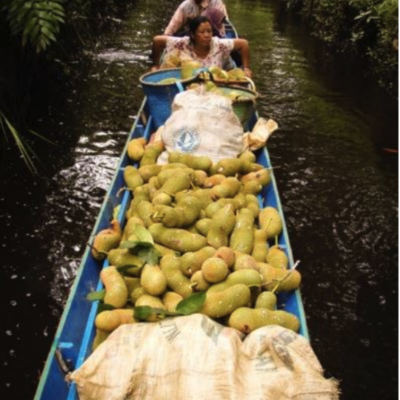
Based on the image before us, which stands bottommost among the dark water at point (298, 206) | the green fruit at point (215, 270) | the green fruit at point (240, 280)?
the dark water at point (298, 206)

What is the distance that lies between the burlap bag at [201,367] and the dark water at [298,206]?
165cm

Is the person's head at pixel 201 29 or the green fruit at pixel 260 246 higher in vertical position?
the person's head at pixel 201 29

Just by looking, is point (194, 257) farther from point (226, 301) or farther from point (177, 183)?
point (177, 183)

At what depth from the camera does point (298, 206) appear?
17.7 ft

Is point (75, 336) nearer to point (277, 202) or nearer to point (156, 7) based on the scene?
point (277, 202)

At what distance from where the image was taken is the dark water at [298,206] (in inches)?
145

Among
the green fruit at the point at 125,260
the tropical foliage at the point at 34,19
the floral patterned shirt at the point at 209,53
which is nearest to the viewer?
the green fruit at the point at 125,260

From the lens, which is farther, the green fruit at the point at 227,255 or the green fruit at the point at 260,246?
the green fruit at the point at 260,246

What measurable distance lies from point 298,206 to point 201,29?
95.7 inches

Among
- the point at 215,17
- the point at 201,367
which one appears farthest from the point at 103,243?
the point at 215,17

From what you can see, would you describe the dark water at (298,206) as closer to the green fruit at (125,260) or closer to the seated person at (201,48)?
the green fruit at (125,260)

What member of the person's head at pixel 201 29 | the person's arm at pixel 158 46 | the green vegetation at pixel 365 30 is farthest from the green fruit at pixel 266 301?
the green vegetation at pixel 365 30

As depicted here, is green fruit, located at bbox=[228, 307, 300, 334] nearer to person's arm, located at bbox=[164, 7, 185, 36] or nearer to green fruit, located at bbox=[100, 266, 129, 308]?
green fruit, located at bbox=[100, 266, 129, 308]

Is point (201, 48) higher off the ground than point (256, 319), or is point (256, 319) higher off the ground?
point (201, 48)
